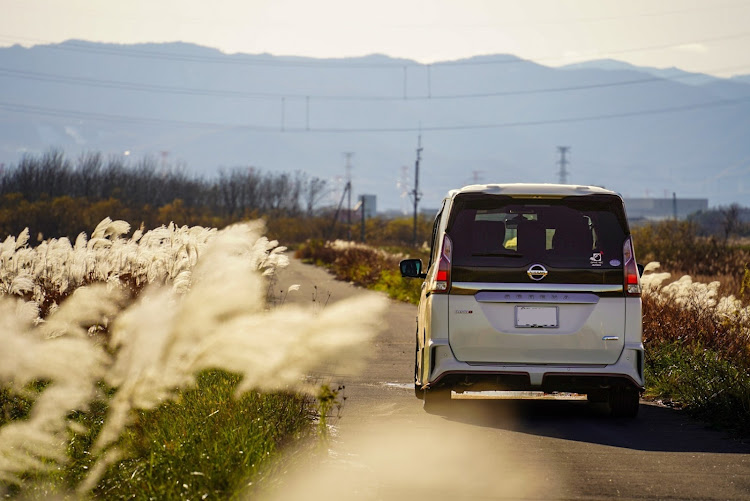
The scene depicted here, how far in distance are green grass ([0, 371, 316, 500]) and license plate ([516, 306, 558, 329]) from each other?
6.74 ft

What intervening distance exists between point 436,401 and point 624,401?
1.84 meters

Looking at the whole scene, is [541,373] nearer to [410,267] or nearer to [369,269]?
[410,267]

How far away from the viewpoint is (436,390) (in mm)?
10578

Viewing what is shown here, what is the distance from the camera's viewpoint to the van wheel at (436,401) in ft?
37.2

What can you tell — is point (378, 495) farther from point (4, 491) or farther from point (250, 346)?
point (4, 491)

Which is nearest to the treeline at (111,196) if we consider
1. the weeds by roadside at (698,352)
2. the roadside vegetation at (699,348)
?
the roadside vegetation at (699,348)

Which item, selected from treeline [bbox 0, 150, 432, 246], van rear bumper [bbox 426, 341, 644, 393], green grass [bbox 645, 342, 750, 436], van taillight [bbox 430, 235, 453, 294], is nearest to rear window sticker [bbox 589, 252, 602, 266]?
van rear bumper [bbox 426, 341, 644, 393]

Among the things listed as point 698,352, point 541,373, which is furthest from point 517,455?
point 698,352

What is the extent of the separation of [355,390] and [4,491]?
6362mm

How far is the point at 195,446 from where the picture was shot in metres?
7.53

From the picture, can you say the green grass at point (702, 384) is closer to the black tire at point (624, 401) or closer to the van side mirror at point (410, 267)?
the black tire at point (624, 401)

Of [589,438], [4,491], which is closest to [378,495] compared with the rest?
[4,491]

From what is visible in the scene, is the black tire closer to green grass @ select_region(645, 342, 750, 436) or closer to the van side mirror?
green grass @ select_region(645, 342, 750, 436)

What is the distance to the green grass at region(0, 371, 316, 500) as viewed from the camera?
671cm
